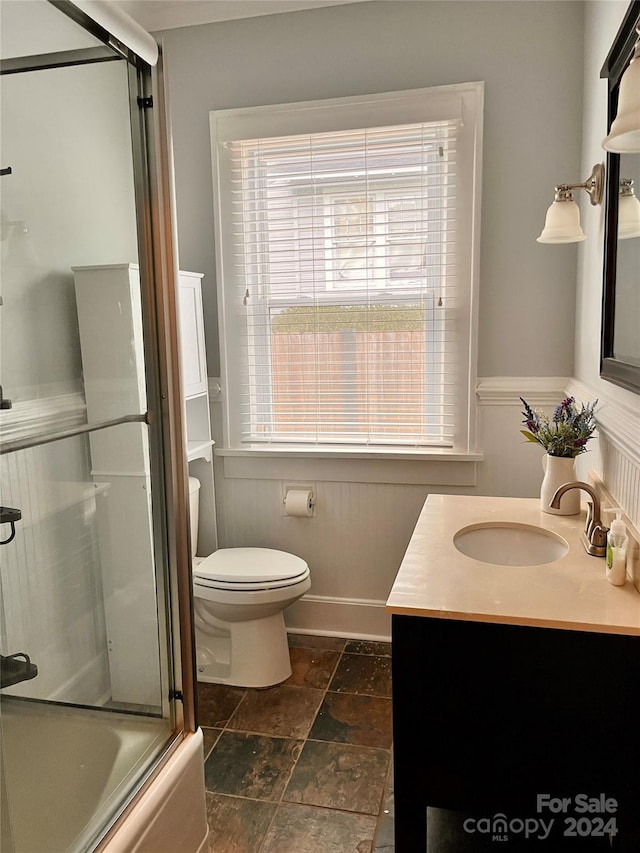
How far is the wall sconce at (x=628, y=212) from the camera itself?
5.11 ft

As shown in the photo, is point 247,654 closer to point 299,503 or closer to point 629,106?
point 299,503

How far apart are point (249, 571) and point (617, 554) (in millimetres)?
1391

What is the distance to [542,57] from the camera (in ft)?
8.00

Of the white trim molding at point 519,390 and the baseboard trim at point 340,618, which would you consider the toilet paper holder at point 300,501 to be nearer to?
the baseboard trim at point 340,618

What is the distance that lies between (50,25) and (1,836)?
1.56m

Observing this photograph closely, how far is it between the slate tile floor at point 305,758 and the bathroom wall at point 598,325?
3.64 feet

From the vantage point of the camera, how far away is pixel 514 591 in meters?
1.47

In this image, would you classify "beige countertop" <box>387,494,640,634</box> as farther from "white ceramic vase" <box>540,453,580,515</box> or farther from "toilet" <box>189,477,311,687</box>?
"toilet" <box>189,477,311,687</box>

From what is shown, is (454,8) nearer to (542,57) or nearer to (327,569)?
(542,57)

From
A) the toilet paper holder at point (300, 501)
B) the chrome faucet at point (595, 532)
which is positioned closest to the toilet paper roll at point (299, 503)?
the toilet paper holder at point (300, 501)

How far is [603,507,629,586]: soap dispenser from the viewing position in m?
1.48

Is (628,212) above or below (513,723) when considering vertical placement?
above

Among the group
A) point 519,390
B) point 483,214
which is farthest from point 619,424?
point 483,214

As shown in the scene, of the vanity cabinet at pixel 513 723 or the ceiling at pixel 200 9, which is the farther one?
the ceiling at pixel 200 9
